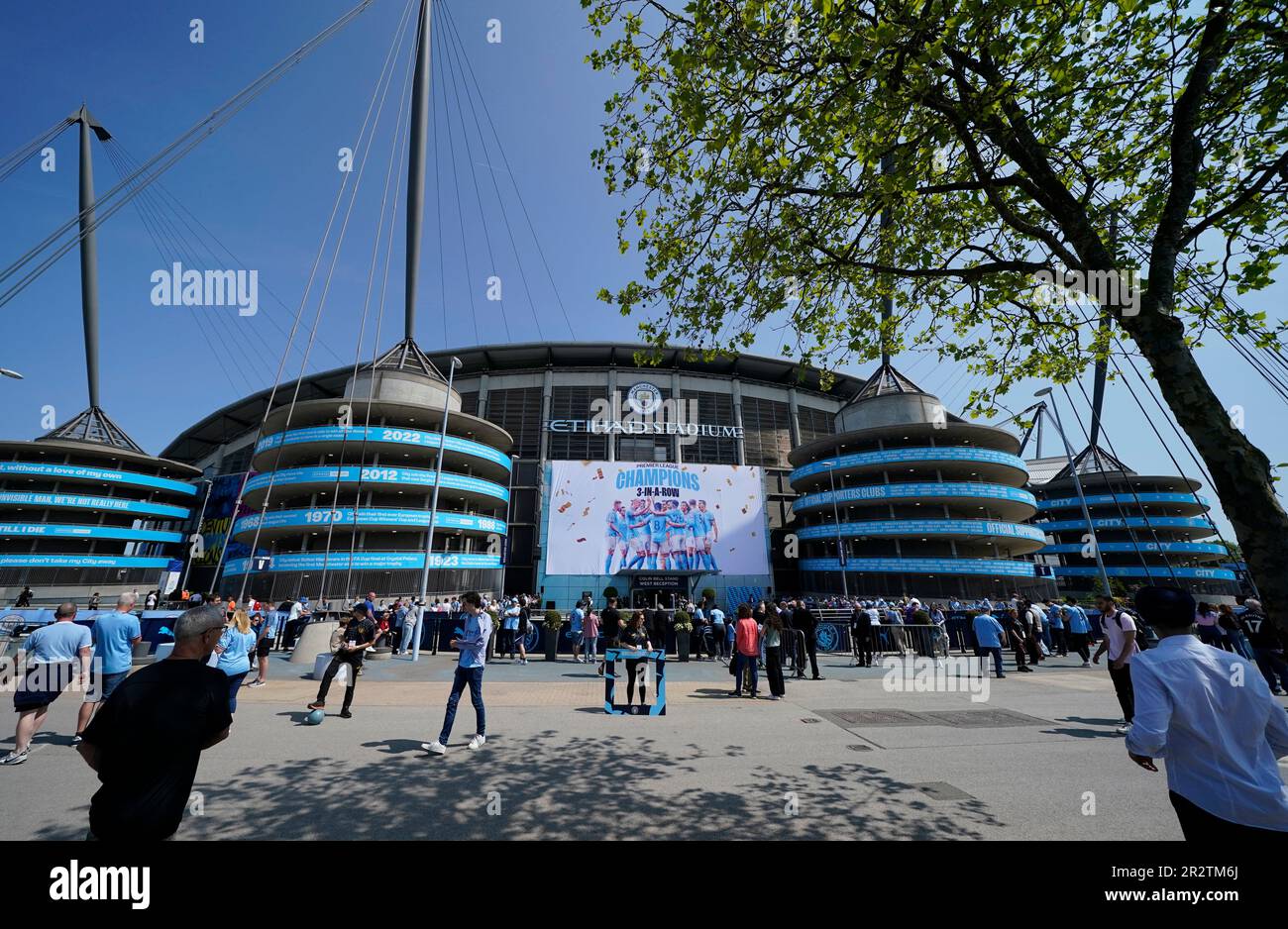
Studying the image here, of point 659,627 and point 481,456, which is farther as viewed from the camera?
point 481,456

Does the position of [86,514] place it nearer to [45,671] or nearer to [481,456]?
[481,456]

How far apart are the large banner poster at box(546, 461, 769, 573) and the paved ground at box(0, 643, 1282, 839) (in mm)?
25277

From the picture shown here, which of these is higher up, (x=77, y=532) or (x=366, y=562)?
(x=77, y=532)

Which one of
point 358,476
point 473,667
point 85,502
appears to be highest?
point 358,476

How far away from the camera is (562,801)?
171 inches

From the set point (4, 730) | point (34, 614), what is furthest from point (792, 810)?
point (34, 614)

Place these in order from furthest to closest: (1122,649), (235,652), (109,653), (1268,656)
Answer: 1. (1268,656)
2. (1122,649)
3. (235,652)
4. (109,653)

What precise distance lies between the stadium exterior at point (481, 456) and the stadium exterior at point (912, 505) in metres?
5.09

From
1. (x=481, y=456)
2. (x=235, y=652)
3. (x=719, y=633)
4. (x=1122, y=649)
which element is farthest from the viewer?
(x=481, y=456)

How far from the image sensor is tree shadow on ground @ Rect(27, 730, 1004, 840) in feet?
12.3

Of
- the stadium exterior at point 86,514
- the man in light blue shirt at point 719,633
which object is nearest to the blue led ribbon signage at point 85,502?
the stadium exterior at point 86,514

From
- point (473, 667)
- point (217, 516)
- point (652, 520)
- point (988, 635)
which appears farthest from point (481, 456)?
point (988, 635)

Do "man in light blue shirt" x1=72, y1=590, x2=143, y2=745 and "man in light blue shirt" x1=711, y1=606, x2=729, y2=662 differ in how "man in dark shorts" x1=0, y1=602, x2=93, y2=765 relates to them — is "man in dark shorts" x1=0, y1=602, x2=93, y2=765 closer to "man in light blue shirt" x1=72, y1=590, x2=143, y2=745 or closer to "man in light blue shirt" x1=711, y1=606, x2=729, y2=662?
"man in light blue shirt" x1=72, y1=590, x2=143, y2=745

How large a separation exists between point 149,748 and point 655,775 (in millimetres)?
4140
